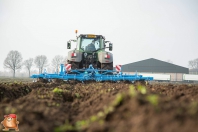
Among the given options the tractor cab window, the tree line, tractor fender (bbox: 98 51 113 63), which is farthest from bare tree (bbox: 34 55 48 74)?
tractor fender (bbox: 98 51 113 63)

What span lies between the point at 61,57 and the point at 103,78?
67.3 m

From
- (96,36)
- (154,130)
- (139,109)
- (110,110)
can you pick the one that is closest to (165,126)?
(154,130)

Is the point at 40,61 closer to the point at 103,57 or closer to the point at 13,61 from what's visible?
the point at 13,61

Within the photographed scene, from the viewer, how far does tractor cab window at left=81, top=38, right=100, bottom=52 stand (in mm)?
11930

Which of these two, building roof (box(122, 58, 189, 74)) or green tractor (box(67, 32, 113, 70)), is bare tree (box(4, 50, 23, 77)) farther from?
green tractor (box(67, 32, 113, 70))

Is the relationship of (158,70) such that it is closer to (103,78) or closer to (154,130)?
(103,78)

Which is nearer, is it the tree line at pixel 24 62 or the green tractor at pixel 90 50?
the green tractor at pixel 90 50

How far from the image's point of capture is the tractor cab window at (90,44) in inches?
470

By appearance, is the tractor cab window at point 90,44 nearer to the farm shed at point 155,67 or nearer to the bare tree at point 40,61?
the farm shed at point 155,67

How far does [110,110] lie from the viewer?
92.4 inches

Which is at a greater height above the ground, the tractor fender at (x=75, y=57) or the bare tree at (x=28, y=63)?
the bare tree at (x=28, y=63)

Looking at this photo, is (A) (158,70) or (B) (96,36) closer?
(B) (96,36)

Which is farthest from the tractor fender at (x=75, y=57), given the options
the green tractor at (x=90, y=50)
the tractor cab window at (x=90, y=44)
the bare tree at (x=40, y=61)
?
the bare tree at (x=40, y=61)

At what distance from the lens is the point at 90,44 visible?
39.4 ft
